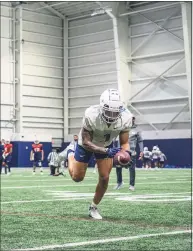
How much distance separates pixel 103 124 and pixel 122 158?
122 centimetres

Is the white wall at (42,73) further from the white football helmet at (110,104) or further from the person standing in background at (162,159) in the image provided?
the white football helmet at (110,104)

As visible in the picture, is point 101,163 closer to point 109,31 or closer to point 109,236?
point 109,236

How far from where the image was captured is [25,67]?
1731 inches

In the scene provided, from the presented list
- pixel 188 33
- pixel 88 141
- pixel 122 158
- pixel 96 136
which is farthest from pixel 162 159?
pixel 122 158

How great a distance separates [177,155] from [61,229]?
31.9 m

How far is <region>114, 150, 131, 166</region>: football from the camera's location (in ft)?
16.4

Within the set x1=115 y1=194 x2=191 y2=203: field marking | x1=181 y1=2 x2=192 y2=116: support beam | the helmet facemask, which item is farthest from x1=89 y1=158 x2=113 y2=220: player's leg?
x1=181 y1=2 x2=192 y2=116: support beam

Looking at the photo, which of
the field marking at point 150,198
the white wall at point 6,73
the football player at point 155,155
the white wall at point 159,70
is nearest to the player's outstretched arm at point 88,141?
the field marking at point 150,198

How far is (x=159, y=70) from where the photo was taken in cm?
4100

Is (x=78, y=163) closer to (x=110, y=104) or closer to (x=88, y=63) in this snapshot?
(x=110, y=104)

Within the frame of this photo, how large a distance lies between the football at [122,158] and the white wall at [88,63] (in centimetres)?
3815

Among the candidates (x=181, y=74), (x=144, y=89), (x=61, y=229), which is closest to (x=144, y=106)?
(x=144, y=89)

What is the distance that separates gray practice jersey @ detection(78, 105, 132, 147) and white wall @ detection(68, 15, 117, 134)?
121ft

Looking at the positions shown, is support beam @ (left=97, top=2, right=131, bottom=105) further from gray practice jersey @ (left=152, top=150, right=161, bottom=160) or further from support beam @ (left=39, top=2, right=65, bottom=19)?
support beam @ (left=39, top=2, right=65, bottom=19)
